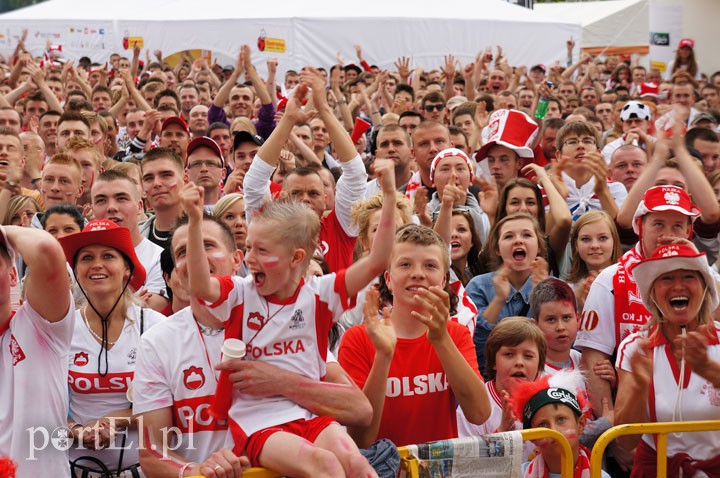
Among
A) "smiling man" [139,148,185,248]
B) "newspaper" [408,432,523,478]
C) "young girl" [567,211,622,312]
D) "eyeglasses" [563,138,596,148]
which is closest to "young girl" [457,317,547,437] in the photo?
"newspaper" [408,432,523,478]

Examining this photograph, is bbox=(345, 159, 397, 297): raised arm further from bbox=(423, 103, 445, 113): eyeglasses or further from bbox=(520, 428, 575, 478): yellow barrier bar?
bbox=(423, 103, 445, 113): eyeglasses

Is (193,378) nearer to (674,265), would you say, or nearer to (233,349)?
(233,349)

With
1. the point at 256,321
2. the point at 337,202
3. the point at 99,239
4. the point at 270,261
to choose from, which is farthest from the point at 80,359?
the point at 337,202

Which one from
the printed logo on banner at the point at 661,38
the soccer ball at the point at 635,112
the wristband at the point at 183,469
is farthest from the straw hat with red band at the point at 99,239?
the printed logo on banner at the point at 661,38

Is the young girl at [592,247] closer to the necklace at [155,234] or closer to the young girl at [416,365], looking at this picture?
the young girl at [416,365]

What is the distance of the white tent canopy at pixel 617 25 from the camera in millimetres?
27875

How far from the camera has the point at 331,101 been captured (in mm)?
13641

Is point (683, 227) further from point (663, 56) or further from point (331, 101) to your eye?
point (663, 56)

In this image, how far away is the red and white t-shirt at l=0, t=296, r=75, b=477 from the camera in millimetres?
3248

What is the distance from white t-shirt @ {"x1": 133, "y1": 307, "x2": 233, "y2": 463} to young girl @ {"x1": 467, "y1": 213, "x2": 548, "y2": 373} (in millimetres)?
1920

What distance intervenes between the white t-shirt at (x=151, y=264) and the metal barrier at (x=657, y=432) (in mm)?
2494

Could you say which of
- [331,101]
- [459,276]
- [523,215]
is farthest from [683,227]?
[331,101]

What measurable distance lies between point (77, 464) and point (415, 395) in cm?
145

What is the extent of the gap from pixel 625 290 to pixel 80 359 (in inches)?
113
